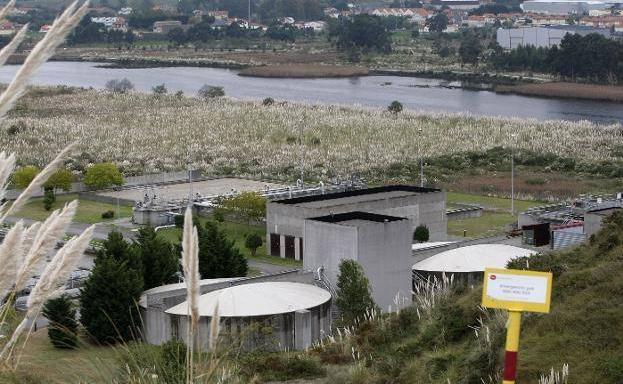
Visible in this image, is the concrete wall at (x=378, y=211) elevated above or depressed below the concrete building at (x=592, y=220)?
below

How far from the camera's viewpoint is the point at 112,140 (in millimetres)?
34500

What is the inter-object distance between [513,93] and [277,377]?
51169mm

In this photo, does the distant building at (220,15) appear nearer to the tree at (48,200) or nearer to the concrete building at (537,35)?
the concrete building at (537,35)

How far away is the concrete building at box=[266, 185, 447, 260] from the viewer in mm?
18062

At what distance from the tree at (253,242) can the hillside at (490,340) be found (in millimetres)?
7619

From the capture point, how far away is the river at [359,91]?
1940 inches

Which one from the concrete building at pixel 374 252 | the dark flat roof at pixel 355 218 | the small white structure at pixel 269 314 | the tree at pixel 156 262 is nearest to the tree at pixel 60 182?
the dark flat roof at pixel 355 218

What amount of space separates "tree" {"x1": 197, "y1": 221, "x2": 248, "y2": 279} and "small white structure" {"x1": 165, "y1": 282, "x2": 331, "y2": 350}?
2.10 m

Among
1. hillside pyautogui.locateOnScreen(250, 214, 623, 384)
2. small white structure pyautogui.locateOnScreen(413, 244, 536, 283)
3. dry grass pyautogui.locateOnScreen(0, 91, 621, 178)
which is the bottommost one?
dry grass pyautogui.locateOnScreen(0, 91, 621, 178)

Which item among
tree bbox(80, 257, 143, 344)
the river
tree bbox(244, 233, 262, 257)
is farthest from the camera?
the river

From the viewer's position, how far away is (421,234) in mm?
18859

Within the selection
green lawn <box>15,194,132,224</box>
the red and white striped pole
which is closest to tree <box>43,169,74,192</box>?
green lawn <box>15,194,132,224</box>

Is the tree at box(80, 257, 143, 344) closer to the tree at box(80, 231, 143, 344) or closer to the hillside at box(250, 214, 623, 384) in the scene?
the tree at box(80, 231, 143, 344)

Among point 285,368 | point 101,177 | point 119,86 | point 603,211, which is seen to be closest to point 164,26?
point 119,86
